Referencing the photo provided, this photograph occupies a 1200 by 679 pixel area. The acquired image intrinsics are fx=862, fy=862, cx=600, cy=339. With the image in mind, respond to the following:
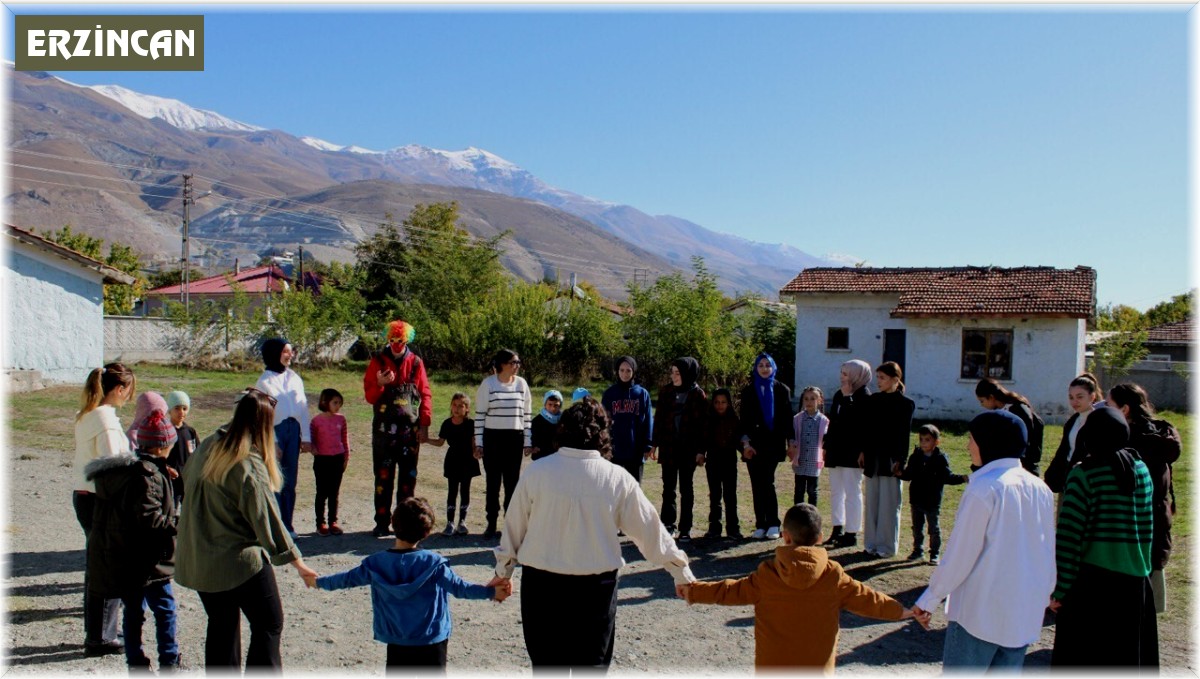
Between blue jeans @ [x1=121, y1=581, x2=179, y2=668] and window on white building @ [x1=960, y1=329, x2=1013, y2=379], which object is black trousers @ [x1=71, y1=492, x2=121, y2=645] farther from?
window on white building @ [x1=960, y1=329, x2=1013, y2=379]

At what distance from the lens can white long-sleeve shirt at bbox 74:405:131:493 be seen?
4.61m

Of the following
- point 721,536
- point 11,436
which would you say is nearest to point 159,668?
point 721,536

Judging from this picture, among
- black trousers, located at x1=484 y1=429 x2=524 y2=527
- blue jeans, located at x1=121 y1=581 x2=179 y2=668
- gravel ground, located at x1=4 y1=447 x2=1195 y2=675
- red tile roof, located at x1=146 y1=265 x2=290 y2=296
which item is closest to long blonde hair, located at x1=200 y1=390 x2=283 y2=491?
blue jeans, located at x1=121 y1=581 x2=179 y2=668

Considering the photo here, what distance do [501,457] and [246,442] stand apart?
13.1 ft

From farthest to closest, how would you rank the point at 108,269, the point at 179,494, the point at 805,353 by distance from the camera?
the point at 805,353 → the point at 108,269 → the point at 179,494

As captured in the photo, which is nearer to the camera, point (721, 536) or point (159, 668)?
point (159, 668)

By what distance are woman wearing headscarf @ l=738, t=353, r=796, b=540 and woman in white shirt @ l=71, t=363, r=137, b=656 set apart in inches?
197

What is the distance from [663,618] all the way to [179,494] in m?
3.17

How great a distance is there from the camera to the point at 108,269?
21.1 m

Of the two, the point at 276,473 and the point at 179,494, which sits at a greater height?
the point at 276,473

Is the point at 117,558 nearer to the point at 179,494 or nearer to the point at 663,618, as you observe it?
the point at 179,494

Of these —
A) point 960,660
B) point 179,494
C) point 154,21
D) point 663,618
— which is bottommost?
Result: point 663,618

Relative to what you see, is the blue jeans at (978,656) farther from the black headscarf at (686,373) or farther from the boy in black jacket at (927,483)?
the black headscarf at (686,373)

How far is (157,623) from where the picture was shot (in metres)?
4.49
